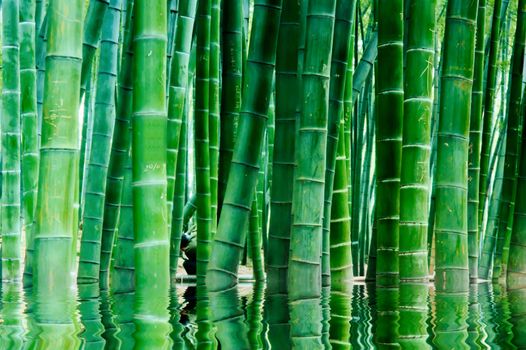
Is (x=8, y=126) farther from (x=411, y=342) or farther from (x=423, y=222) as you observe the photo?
(x=411, y=342)

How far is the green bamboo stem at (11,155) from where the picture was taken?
3.08 m

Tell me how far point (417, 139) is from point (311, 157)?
269 millimetres

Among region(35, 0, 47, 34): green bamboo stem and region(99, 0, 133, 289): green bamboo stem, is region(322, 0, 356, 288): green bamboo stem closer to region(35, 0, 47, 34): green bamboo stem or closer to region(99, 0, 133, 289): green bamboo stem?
region(99, 0, 133, 289): green bamboo stem

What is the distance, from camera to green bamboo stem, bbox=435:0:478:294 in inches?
78.0

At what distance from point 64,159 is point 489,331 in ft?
2.62

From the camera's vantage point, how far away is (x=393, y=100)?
220 centimetres

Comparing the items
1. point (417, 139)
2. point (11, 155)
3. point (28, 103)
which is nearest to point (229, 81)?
point (417, 139)

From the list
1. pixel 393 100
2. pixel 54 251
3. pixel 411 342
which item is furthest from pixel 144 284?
pixel 393 100

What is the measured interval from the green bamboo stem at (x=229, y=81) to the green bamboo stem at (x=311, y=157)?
1.83ft

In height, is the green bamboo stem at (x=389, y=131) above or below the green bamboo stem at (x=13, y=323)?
above

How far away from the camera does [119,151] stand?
103 inches

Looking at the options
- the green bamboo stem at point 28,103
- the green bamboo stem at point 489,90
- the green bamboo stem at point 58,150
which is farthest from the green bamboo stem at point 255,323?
the green bamboo stem at point 489,90

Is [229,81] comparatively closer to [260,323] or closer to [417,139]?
[417,139]

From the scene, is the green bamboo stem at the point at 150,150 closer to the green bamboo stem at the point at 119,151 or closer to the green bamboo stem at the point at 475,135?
the green bamboo stem at the point at 119,151
